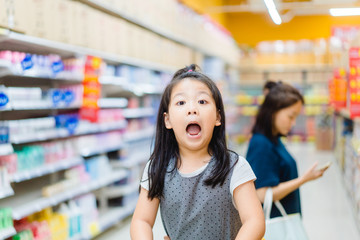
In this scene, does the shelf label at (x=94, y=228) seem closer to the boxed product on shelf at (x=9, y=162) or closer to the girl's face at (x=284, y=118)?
the boxed product on shelf at (x=9, y=162)

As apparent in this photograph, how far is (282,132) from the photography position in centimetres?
276

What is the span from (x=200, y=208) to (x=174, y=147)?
0.29 meters

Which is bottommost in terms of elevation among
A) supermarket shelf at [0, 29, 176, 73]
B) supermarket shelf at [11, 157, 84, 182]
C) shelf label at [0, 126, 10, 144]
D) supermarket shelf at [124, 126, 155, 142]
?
supermarket shelf at [11, 157, 84, 182]

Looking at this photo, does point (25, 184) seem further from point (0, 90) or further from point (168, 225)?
point (168, 225)

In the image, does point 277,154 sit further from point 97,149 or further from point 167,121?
point 97,149

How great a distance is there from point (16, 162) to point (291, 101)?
2200 mm

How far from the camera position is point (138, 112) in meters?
6.44

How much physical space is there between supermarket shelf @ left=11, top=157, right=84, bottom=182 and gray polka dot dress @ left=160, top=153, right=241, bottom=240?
2278 mm

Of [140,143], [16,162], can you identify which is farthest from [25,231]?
[140,143]

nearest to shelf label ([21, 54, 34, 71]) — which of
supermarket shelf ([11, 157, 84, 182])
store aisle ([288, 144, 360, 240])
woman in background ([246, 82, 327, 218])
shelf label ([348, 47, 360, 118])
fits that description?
supermarket shelf ([11, 157, 84, 182])

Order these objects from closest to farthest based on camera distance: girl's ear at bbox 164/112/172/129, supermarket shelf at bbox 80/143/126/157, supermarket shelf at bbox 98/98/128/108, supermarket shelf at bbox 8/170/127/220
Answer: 1. girl's ear at bbox 164/112/172/129
2. supermarket shelf at bbox 8/170/127/220
3. supermarket shelf at bbox 80/143/126/157
4. supermarket shelf at bbox 98/98/128/108

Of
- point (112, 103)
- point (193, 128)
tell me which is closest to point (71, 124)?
point (112, 103)

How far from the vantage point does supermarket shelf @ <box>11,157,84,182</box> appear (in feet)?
11.7

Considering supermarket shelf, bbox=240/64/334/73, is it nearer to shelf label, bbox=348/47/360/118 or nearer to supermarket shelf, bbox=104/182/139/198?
supermarket shelf, bbox=104/182/139/198
